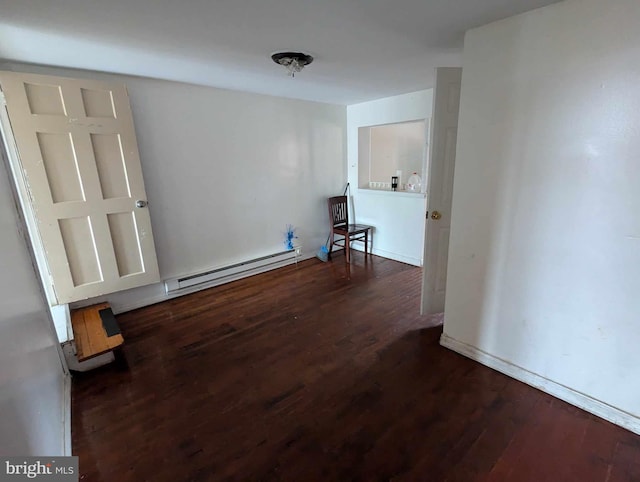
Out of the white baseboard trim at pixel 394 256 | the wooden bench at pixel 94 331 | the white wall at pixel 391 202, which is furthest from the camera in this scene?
the white baseboard trim at pixel 394 256

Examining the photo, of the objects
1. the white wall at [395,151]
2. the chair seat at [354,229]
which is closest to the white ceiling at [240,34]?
the white wall at [395,151]

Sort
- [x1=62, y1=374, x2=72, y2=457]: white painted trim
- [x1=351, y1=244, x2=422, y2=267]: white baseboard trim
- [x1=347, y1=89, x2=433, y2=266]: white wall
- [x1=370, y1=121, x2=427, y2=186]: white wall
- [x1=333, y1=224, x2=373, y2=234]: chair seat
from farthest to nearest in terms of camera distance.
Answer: [x1=370, y1=121, x2=427, y2=186]: white wall < [x1=333, y1=224, x2=373, y2=234]: chair seat < [x1=351, y1=244, x2=422, y2=267]: white baseboard trim < [x1=347, y1=89, x2=433, y2=266]: white wall < [x1=62, y1=374, x2=72, y2=457]: white painted trim

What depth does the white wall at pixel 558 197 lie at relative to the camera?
145 cm

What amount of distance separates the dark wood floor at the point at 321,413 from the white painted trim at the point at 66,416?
0.12 feet

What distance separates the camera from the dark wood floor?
1437 mm

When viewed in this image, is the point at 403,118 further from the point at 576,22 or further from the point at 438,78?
the point at 576,22

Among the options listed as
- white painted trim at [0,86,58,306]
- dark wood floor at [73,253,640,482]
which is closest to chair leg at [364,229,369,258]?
dark wood floor at [73,253,640,482]

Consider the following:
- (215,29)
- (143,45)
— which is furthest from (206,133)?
(215,29)

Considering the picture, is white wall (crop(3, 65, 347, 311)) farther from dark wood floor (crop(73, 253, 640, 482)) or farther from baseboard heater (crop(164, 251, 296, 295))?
dark wood floor (crop(73, 253, 640, 482))

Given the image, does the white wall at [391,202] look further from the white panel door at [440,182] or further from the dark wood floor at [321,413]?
the dark wood floor at [321,413]

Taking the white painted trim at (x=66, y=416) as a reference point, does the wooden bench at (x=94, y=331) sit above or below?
above

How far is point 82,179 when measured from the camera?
2451 millimetres

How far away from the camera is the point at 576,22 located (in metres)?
1.47

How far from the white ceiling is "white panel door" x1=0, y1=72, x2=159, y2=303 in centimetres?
24
